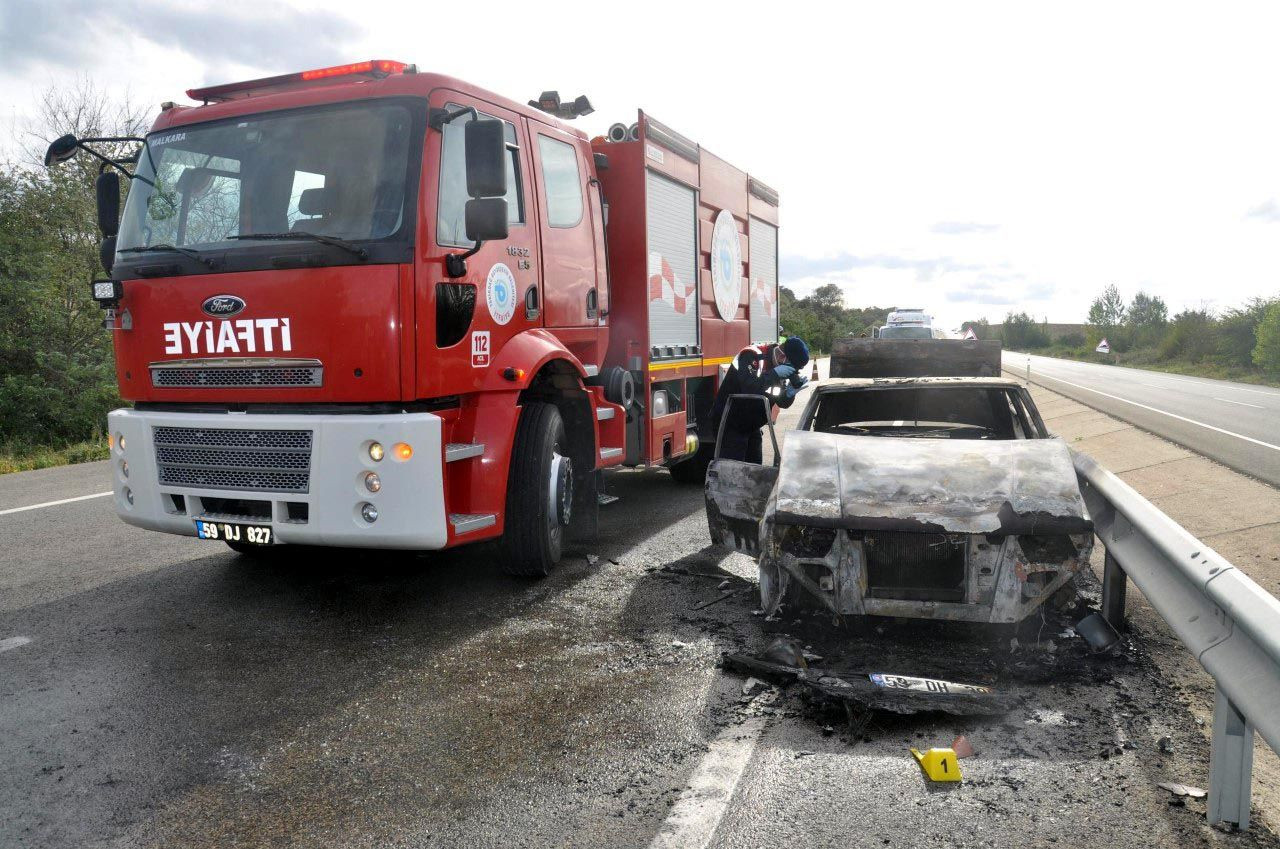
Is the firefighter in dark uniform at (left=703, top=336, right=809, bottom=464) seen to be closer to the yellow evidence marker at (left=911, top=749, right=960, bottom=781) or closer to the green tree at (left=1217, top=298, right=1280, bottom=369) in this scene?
the yellow evidence marker at (left=911, top=749, right=960, bottom=781)

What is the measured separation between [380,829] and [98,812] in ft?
3.05

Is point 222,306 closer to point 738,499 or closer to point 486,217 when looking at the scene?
point 486,217

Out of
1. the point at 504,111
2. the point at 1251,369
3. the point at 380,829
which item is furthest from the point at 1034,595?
the point at 1251,369

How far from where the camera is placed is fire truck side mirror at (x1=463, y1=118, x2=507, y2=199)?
475 centimetres

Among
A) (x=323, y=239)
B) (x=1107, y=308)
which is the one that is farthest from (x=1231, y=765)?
(x=1107, y=308)

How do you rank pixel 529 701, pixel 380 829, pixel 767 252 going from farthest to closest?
1. pixel 767 252
2. pixel 529 701
3. pixel 380 829

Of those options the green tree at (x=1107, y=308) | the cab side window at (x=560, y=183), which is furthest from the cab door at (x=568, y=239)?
the green tree at (x=1107, y=308)

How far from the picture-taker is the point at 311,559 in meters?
6.27

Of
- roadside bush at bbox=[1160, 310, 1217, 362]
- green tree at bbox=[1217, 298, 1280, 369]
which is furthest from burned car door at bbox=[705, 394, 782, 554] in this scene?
roadside bush at bbox=[1160, 310, 1217, 362]

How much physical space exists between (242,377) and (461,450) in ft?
3.88

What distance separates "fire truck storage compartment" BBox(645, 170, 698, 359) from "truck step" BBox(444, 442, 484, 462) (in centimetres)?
252

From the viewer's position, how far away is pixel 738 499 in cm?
531

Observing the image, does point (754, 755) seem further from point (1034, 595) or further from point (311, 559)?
point (311, 559)

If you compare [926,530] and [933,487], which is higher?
[933,487]
